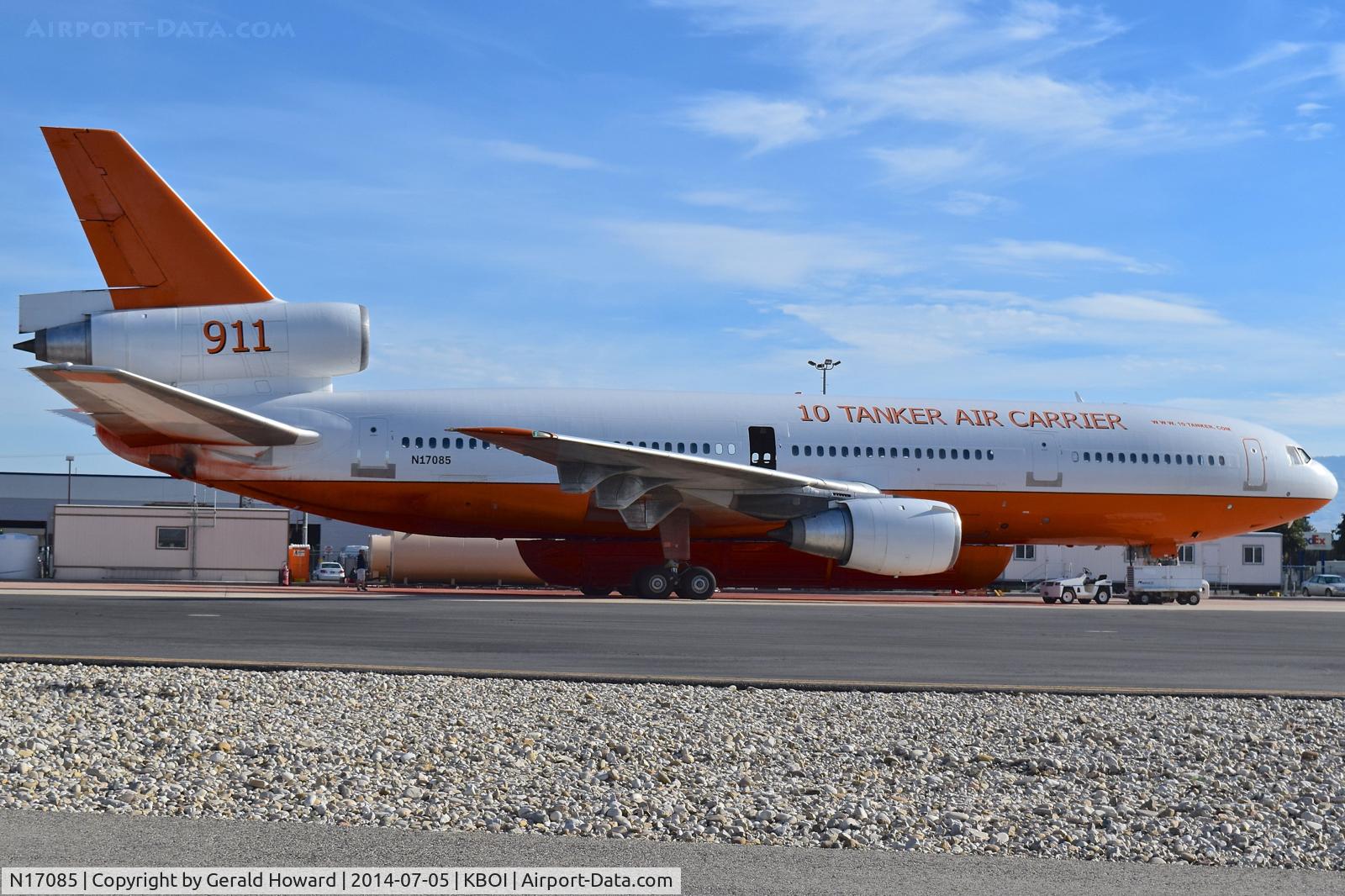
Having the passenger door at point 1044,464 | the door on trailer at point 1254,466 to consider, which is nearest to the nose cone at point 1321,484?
the door on trailer at point 1254,466

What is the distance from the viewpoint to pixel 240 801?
5.83 metres

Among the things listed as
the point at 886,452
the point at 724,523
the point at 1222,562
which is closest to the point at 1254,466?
the point at 886,452

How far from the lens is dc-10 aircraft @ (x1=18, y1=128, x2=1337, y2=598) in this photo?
73.7 feet

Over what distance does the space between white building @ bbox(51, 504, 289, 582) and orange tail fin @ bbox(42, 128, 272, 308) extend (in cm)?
1430

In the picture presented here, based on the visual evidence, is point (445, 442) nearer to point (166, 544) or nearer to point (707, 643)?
point (707, 643)

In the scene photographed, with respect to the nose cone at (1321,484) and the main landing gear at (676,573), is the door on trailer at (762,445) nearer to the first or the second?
the main landing gear at (676,573)

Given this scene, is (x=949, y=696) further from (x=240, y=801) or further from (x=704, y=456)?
(x=704, y=456)

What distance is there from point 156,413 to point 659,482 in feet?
28.3

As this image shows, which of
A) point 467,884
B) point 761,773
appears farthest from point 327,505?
point 467,884

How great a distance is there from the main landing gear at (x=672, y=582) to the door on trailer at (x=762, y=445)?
2.41m

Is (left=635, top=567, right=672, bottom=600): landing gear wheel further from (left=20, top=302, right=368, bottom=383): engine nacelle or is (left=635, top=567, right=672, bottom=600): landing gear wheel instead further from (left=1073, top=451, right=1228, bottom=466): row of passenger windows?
(left=1073, top=451, right=1228, bottom=466): row of passenger windows

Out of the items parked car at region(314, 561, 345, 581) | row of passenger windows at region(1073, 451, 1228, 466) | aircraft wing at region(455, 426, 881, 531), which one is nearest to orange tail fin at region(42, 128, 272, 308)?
aircraft wing at region(455, 426, 881, 531)

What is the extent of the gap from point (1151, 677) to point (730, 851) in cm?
695

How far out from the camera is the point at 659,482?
23062 mm
